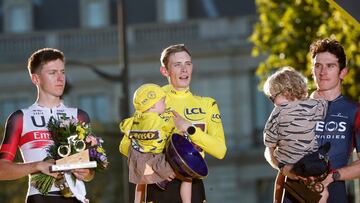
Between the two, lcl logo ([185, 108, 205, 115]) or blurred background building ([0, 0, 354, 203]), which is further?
blurred background building ([0, 0, 354, 203])

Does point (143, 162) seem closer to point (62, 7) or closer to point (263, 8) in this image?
point (263, 8)

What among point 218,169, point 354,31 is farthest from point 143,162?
point 218,169

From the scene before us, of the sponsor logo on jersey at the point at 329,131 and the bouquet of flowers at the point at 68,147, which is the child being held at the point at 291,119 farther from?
the bouquet of flowers at the point at 68,147

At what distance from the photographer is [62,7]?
54469mm

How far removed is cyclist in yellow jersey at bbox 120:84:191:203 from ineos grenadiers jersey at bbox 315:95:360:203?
101cm

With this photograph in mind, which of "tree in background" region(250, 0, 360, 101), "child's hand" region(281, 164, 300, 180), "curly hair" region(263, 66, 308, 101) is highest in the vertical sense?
"curly hair" region(263, 66, 308, 101)

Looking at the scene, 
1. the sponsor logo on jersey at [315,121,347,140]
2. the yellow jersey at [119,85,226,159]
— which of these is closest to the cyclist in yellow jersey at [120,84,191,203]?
the yellow jersey at [119,85,226,159]

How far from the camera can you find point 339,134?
405 inches

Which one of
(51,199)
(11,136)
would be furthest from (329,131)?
(11,136)

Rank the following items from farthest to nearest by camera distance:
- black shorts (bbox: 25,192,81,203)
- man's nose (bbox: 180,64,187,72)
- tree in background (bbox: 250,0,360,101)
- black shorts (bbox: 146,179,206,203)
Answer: tree in background (bbox: 250,0,360,101), man's nose (bbox: 180,64,187,72), black shorts (bbox: 146,179,206,203), black shorts (bbox: 25,192,81,203)

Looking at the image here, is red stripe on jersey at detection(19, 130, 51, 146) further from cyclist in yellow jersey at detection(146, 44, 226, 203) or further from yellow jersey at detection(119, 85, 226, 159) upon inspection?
cyclist in yellow jersey at detection(146, 44, 226, 203)

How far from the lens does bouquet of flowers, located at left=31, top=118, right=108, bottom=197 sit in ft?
32.1

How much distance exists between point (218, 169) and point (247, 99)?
295 centimetres

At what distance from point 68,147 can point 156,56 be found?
42.4 meters
